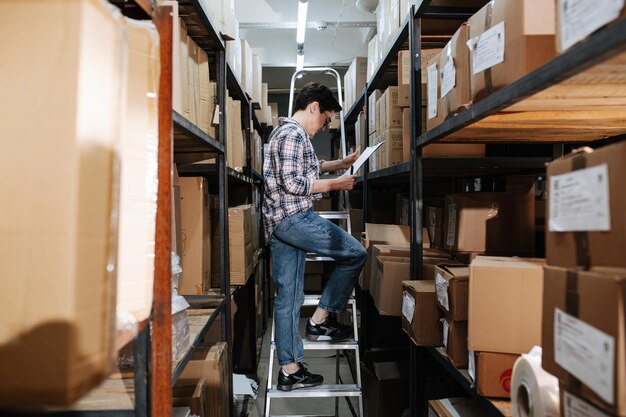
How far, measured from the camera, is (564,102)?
3.02 ft

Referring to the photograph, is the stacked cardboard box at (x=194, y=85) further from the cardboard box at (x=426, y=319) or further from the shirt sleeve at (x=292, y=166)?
the cardboard box at (x=426, y=319)

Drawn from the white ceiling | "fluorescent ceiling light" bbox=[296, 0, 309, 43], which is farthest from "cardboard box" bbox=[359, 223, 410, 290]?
the white ceiling

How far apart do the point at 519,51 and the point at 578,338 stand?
0.59 metres

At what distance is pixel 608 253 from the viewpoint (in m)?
0.63

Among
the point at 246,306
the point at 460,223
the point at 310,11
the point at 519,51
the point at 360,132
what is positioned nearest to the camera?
the point at 519,51

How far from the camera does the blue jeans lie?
2.31 meters

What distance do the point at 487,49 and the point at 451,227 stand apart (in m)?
0.82

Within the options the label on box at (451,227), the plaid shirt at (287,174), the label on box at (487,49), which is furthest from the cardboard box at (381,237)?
the label on box at (487,49)

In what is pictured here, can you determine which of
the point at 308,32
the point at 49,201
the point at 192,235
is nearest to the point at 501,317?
the point at 49,201

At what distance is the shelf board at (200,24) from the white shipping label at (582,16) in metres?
1.20

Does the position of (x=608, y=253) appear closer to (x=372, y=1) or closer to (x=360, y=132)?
(x=360, y=132)

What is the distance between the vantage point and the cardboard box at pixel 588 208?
2.00 ft

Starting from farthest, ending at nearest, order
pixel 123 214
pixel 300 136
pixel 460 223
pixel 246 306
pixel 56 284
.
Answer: pixel 246 306, pixel 300 136, pixel 460 223, pixel 123 214, pixel 56 284

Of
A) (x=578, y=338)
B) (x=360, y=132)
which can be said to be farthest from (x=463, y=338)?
(x=360, y=132)
